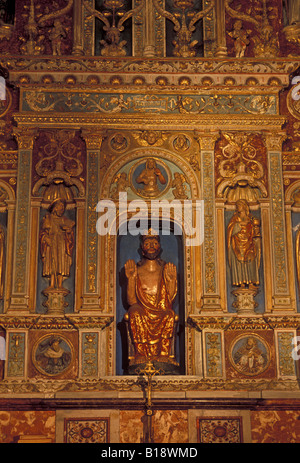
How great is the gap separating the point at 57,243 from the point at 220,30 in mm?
5155

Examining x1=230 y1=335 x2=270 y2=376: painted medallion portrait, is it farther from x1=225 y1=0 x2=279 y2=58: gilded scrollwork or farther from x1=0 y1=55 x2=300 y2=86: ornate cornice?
x1=225 y1=0 x2=279 y2=58: gilded scrollwork

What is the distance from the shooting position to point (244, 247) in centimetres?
1691

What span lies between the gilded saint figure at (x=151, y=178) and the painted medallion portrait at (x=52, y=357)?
318cm

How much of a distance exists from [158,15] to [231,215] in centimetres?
415

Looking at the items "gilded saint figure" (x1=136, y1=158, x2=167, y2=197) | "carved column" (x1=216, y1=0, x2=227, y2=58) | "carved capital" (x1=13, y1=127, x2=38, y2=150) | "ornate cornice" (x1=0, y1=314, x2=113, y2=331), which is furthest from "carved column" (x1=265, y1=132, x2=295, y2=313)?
"carved capital" (x1=13, y1=127, x2=38, y2=150)

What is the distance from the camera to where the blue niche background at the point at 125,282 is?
16859mm

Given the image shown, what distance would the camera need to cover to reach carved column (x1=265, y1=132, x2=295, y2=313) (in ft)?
54.2

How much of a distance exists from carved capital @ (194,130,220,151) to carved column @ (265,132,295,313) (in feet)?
3.12

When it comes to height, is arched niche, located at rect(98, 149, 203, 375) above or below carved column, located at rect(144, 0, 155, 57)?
below

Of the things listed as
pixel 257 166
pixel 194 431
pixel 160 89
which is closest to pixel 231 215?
pixel 257 166

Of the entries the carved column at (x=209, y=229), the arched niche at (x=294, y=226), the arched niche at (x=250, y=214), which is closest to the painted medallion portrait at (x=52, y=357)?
the carved column at (x=209, y=229)

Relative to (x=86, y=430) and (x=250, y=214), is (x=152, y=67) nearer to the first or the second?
(x=250, y=214)

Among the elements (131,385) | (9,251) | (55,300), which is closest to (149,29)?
(9,251)

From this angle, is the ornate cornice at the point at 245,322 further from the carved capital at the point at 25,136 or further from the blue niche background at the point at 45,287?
the carved capital at the point at 25,136
